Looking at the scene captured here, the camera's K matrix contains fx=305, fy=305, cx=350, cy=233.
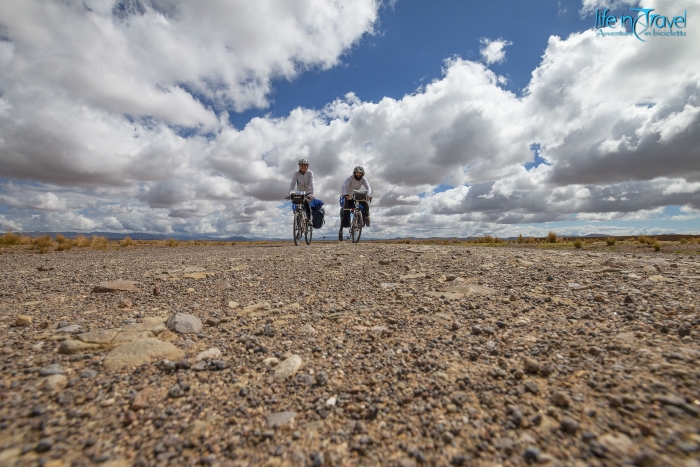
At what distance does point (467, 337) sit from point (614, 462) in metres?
1.95

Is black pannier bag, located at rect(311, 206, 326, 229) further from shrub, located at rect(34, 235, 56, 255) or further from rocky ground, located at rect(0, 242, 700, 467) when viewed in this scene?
shrub, located at rect(34, 235, 56, 255)

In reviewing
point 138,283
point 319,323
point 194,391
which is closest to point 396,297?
point 319,323

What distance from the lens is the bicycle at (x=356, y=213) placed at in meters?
16.5

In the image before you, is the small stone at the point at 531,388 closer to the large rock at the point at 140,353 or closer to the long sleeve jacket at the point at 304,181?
the large rock at the point at 140,353

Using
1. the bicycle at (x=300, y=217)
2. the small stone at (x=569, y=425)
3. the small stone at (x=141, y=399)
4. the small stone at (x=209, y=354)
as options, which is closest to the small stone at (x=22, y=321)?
the small stone at (x=209, y=354)

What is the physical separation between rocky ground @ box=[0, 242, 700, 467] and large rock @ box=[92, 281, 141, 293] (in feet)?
0.17

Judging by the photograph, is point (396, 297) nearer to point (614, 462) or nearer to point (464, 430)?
point (464, 430)

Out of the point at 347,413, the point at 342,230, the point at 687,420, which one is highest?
the point at 342,230

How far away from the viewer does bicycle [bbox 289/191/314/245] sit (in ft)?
51.7

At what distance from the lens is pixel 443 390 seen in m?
2.76

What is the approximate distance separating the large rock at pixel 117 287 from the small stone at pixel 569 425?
6847 millimetres

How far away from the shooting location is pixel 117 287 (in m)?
5.93

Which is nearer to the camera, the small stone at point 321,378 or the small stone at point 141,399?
the small stone at point 141,399

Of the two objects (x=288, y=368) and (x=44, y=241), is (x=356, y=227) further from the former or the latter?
(x=44, y=241)
